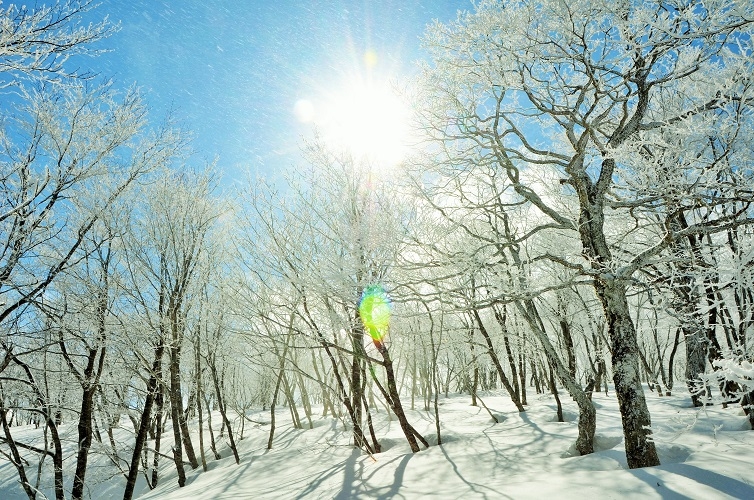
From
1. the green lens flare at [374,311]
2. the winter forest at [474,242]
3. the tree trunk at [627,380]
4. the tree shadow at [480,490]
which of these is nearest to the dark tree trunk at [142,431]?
the winter forest at [474,242]

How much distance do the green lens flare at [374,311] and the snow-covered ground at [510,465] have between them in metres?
2.52

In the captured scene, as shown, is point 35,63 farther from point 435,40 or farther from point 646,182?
point 646,182

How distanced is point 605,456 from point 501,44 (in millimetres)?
6226

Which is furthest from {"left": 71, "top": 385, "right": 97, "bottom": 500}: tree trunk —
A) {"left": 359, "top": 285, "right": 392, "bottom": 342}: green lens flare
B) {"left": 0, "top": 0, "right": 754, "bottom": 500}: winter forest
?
{"left": 359, "top": 285, "right": 392, "bottom": 342}: green lens flare

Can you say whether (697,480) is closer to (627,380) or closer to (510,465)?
(627,380)

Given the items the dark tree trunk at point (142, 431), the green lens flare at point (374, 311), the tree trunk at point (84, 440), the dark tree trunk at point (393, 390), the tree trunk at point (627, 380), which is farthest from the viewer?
the dark tree trunk at point (142, 431)

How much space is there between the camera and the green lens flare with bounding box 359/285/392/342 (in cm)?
661

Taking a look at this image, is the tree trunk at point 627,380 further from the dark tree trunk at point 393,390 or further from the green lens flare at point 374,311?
the dark tree trunk at point 393,390

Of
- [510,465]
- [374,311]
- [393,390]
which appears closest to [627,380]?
[510,465]

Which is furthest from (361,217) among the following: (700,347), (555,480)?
(700,347)

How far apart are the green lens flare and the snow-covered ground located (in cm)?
252

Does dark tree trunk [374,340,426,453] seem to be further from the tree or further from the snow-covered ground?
the tree

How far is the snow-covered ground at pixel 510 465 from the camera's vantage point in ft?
13.5

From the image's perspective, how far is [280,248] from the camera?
828 centimetres
